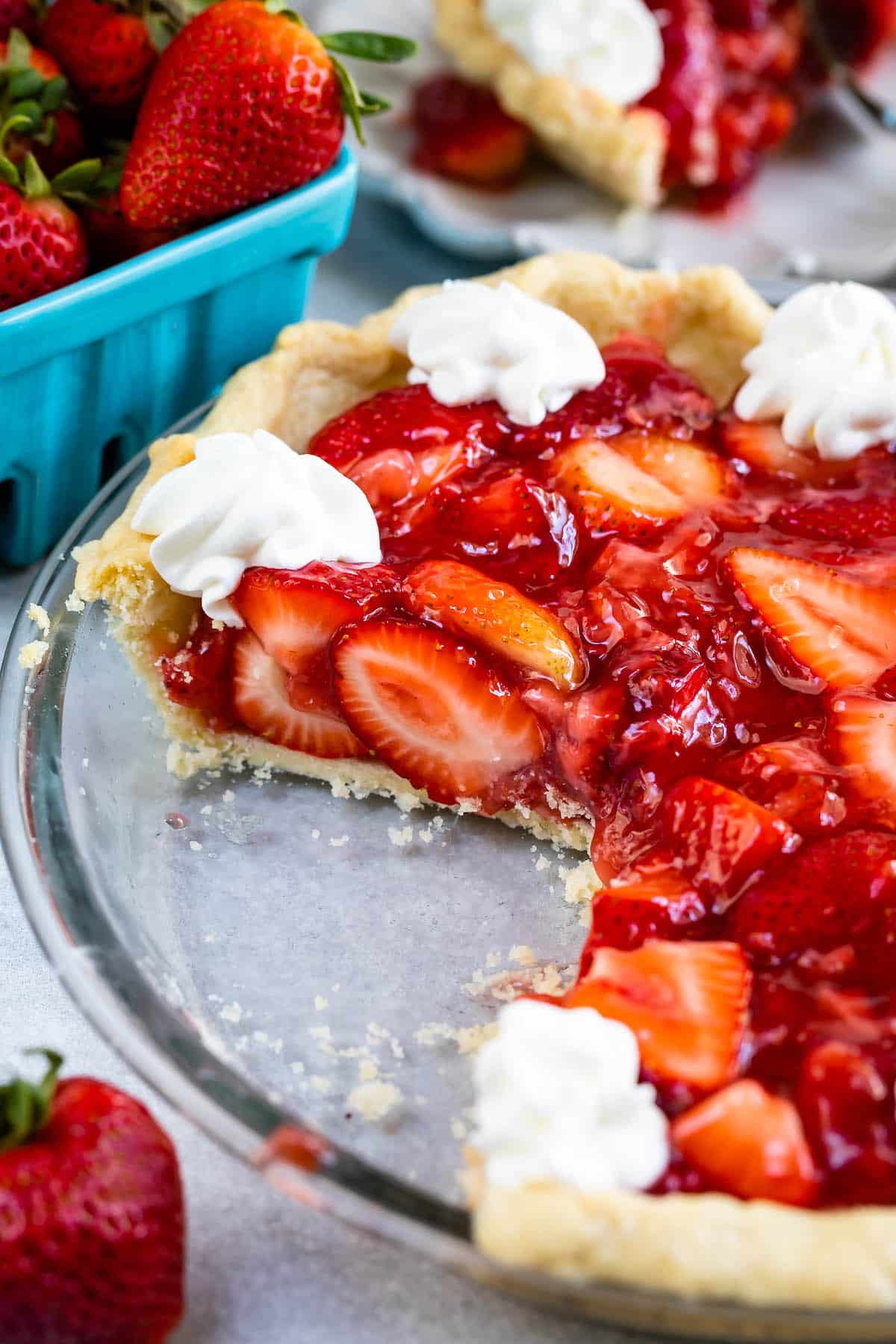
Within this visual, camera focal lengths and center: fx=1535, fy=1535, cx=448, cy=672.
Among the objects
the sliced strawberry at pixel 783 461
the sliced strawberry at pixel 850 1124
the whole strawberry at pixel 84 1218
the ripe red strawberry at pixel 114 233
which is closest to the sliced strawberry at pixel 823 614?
the sliced strawberry at pixel 783 461

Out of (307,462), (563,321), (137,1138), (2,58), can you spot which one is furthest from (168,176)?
(137,1138)

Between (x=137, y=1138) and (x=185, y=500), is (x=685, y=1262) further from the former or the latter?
(x=185, y=500)

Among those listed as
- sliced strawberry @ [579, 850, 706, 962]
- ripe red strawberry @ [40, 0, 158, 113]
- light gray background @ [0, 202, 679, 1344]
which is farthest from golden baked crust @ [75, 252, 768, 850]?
light gray background @ [0, 202, 679, 1344]

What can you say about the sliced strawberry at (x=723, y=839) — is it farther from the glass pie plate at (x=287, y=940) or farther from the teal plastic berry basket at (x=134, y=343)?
the teal plastic berry basket at (x=134, y=343)

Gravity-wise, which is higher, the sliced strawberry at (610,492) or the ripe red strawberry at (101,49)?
the ripe red strawberry at (101,49)

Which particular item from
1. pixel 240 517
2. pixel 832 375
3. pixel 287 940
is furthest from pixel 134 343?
pixel 832 375
